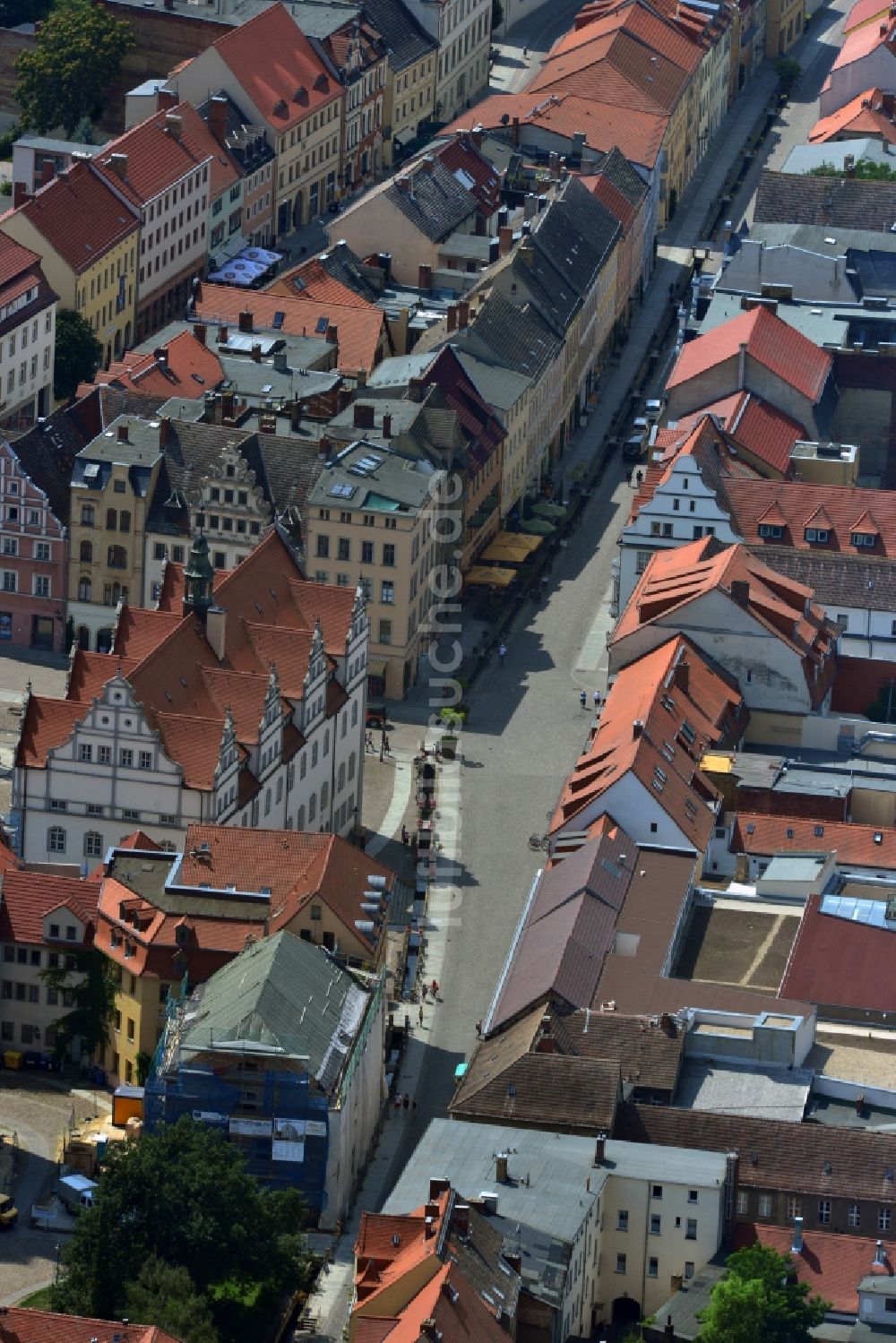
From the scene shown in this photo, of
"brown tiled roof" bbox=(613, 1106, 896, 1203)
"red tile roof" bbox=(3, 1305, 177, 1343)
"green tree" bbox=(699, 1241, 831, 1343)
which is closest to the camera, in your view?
"red tile roof" bbox=(3, 1305, 177, 1343)

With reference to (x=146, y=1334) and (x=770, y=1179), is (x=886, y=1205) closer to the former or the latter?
(x=770, y=1179)

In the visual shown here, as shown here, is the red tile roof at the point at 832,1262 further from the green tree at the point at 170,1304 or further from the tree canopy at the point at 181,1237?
the green tree at the point at 170,1304

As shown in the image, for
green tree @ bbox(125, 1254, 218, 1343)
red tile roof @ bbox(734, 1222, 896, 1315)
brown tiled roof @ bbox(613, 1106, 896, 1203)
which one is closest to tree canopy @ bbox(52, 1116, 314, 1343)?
green tree @ bbox(125, 1254, 218, 1343)

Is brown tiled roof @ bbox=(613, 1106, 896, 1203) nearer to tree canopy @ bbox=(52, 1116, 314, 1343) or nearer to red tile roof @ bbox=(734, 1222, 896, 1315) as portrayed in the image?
red tile roof @ bbox=(734, 1222, 896, 1315)

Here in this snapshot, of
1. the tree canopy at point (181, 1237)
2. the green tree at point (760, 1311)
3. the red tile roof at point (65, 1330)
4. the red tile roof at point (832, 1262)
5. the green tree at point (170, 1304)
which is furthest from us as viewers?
Result: the red tile roof at point (832, 1262)

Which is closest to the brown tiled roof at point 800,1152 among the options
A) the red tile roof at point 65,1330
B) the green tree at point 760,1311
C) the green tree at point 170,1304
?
the green tree at point 760,1311

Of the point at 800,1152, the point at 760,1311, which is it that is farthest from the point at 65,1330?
the point at 800,1152

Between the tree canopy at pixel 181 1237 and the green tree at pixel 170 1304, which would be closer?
the green tree at pixel 170 1304
